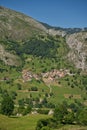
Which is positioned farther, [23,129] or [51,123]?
[51,123]

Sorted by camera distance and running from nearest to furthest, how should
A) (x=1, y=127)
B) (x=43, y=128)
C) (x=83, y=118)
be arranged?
(x=43, y=128) → (x=1, y=127) → (x=83, y=118)

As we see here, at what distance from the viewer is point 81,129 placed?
511ft

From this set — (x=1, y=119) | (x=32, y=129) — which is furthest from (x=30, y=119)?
(x=32, y=129)

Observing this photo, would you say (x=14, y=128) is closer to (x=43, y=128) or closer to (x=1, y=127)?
(x=1, y=127)

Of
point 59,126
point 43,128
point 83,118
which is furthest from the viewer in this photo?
point 83,118

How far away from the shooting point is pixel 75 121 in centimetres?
18925

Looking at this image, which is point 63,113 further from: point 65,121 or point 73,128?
point 73,128

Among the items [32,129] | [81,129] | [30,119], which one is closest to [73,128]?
[81,129]

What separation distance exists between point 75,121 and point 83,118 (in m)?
7.50

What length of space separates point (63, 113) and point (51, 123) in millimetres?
28794

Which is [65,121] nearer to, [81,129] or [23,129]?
[81,129]

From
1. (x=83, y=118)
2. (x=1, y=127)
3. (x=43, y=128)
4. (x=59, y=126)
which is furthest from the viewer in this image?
(x=83, y=118)

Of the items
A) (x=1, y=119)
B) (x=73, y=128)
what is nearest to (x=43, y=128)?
(x=73, y=128)

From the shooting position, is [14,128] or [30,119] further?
[30,119]
